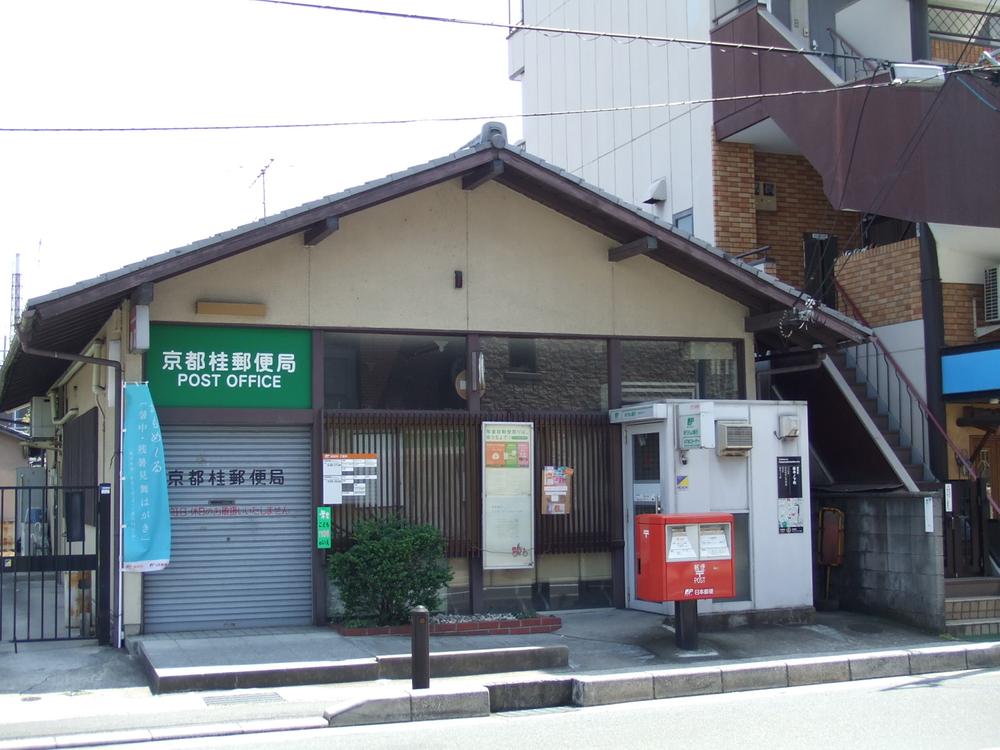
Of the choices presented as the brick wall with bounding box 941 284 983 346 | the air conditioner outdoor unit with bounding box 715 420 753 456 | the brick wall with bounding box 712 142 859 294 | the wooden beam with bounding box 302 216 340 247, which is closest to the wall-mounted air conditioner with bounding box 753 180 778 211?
the brick wall with bounding box 712 142 859 294

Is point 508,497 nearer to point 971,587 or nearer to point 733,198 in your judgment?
point 971,587

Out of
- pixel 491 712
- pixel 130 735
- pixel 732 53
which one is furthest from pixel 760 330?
pixel 130 735

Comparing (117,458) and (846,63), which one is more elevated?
(846,63)

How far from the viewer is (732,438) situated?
47.2 feet

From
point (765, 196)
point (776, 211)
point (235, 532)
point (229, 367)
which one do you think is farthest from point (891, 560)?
point (229, 367)

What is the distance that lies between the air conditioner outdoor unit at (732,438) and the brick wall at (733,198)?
5.39m

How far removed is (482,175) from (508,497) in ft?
13.5

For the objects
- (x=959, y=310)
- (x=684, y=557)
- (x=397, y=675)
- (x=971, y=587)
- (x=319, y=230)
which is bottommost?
(x=397, y=675)

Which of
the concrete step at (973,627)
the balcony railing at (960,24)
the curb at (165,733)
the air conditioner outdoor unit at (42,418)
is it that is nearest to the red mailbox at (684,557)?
the concrete step at (973,627)

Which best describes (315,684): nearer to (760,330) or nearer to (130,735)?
(130,735)

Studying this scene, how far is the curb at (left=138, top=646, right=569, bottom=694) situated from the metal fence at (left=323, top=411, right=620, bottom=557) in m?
2.70

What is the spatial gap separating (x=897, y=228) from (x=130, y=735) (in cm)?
1547

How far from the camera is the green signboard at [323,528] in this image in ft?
44.2

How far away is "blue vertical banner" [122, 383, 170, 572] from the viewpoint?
41.3ft
